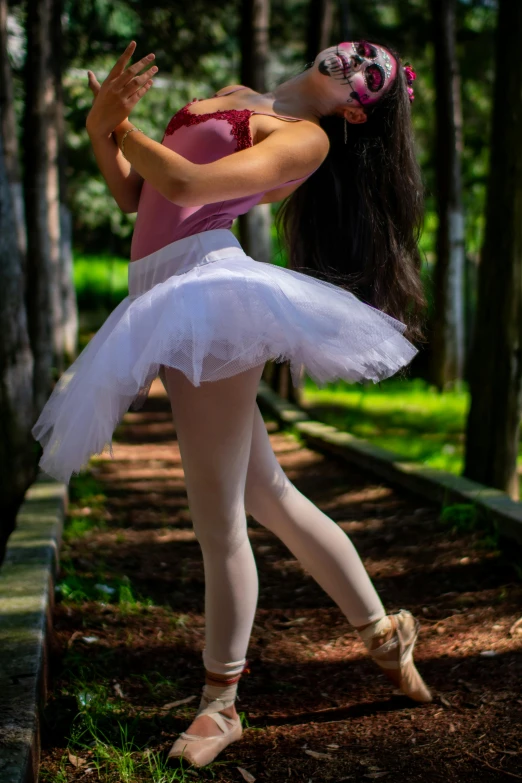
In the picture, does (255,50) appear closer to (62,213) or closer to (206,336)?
(62,213)

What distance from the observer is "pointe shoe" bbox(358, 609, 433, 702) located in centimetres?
277

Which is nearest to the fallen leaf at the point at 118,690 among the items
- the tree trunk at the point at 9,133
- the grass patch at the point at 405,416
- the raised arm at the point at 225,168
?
the raised arm at the point at 225,168

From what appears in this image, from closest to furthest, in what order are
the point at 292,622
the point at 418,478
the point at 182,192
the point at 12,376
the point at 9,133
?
1. the point at 182,192
2. the point at 292,622
3. the point at 418,478
4. the point at 12,376
5. the point at 9,133

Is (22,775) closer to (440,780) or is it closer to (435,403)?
(440,780)

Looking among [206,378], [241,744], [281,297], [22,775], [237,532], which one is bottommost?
[241,744]

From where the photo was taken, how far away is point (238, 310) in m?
2.32

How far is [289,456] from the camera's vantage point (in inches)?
295

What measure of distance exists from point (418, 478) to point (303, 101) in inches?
117

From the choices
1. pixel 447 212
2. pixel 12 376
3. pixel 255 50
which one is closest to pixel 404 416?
pixel 447 212

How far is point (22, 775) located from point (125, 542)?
9.72 ft

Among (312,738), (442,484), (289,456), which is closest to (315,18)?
(289,456)

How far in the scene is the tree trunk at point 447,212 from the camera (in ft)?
39.7

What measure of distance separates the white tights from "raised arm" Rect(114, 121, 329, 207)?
46cm

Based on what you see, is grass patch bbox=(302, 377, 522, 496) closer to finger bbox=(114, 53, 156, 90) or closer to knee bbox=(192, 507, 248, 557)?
knee bbox=(192, 507, 248, 557)
